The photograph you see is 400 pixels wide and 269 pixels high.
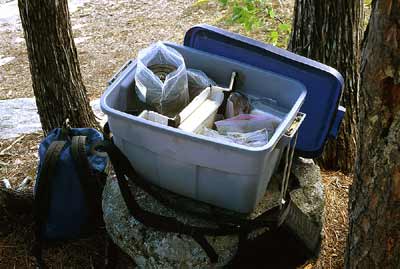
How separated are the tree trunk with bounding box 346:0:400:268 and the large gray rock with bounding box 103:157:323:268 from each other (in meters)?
0.36

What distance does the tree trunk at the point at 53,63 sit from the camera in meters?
2.68

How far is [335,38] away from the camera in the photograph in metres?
2.69

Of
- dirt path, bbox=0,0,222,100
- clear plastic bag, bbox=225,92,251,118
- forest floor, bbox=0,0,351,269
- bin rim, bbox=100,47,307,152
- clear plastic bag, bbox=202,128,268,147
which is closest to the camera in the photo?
bin rim, bbox=100,47,307,152

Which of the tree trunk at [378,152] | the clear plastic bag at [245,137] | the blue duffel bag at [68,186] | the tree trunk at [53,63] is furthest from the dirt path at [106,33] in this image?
the tree trunk at [378,152]

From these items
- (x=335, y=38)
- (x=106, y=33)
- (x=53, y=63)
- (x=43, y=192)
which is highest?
(x=335, y=38)

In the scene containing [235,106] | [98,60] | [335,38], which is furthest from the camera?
[98,60]

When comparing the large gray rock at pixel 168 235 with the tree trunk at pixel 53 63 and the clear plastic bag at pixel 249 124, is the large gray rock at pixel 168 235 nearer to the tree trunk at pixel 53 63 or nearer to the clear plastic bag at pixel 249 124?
the clear plastic bag at pixel 249 124

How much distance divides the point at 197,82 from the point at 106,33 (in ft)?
13.6

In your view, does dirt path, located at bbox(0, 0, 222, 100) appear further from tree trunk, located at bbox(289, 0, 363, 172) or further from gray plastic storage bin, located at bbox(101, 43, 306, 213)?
gray plastic storage bin, located at bbox(101, 43, 306, 213)

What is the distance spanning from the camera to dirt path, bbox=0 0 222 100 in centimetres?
522

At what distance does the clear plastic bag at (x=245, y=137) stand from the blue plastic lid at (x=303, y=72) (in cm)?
40

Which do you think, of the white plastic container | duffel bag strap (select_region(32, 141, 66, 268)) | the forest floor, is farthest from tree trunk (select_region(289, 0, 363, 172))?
duffel bag strap (select_region(32, 141, 66, 268))

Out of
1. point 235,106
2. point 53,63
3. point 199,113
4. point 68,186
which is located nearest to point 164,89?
point 199,113

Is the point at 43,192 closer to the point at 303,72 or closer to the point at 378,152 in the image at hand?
the point at 303,72
